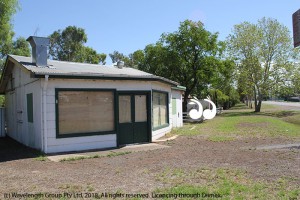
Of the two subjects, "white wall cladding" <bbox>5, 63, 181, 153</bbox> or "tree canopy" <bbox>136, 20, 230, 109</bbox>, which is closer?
"white wall cladding" <bbox>5, 63, 181, 153</bbox>

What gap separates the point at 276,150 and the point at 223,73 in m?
28.0

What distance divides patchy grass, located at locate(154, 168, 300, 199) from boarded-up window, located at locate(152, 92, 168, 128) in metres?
7.19

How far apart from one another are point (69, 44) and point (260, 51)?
89.3 ft

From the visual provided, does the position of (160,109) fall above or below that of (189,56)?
below

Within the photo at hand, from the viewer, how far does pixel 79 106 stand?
11938mm

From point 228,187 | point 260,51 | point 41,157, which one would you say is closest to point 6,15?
point 41,157

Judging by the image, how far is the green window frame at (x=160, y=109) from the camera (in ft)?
48.4

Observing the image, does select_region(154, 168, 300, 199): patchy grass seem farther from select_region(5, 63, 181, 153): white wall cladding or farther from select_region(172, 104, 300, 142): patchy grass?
select_region(172, 104, 300, 142): patchy grass

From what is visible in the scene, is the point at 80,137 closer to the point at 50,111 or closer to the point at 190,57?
the point at 50,111

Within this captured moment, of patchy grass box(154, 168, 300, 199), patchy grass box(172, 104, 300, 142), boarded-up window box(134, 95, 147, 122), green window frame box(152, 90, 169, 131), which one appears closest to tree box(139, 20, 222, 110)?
patchy grass box(172, 104, 300, 142)

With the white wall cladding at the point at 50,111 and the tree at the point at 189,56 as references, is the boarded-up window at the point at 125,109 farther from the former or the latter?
the tree at the point at 189,56

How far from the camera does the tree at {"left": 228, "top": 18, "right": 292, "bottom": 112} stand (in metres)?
39.5

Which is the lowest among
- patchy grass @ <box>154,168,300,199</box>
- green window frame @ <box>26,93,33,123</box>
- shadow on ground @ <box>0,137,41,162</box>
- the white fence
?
patchy grass @ <box>154,168,300,199</box>

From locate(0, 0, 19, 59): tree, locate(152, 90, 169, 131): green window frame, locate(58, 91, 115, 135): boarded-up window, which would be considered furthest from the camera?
locate(0, 0, 19, 59): tree
